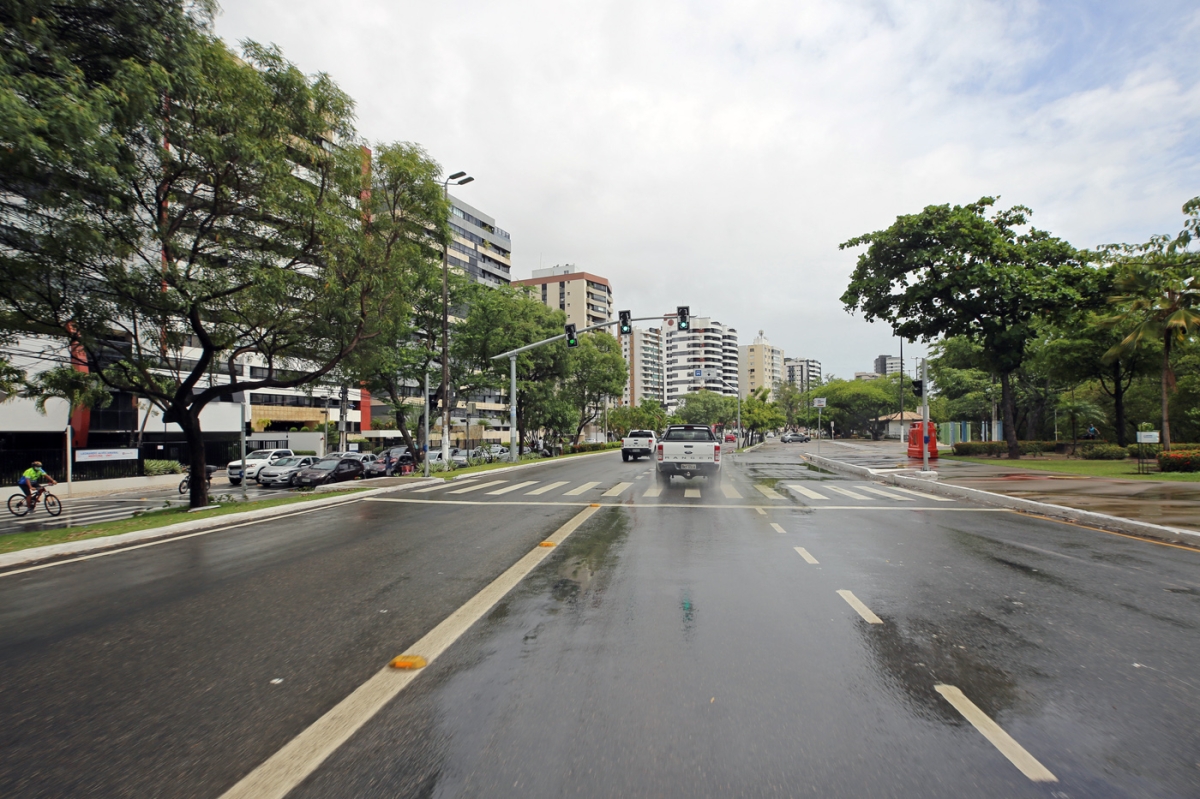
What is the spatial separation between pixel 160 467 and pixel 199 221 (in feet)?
77.6

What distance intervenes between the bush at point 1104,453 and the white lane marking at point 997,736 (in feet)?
109

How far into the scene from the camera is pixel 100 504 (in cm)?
2330

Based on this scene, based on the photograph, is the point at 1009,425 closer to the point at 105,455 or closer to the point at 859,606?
the point at 859,606

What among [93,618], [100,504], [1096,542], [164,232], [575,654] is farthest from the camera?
[100,504]

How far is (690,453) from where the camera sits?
2038cm

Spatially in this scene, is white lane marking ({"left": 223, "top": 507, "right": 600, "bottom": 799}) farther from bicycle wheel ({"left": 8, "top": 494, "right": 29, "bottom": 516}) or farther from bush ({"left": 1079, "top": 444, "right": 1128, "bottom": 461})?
bush ({"left": 1079, "top": 444, "right": 1128, "bottom": 461})

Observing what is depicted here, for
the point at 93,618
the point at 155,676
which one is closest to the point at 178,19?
the point at 93,618

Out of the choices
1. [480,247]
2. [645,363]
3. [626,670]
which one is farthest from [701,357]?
[626,670]

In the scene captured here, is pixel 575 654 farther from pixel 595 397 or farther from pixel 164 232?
pixel 595 397

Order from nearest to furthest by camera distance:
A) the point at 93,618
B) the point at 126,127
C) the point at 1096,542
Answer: the point at 93,618, the point at 1096,542, the point at 126,127

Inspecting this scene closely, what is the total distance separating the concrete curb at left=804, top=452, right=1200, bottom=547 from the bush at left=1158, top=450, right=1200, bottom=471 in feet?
29.2

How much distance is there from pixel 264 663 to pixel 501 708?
2056 mm

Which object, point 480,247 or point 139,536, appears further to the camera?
point 480,247

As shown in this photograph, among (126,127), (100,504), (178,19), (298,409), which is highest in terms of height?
(178,19)
